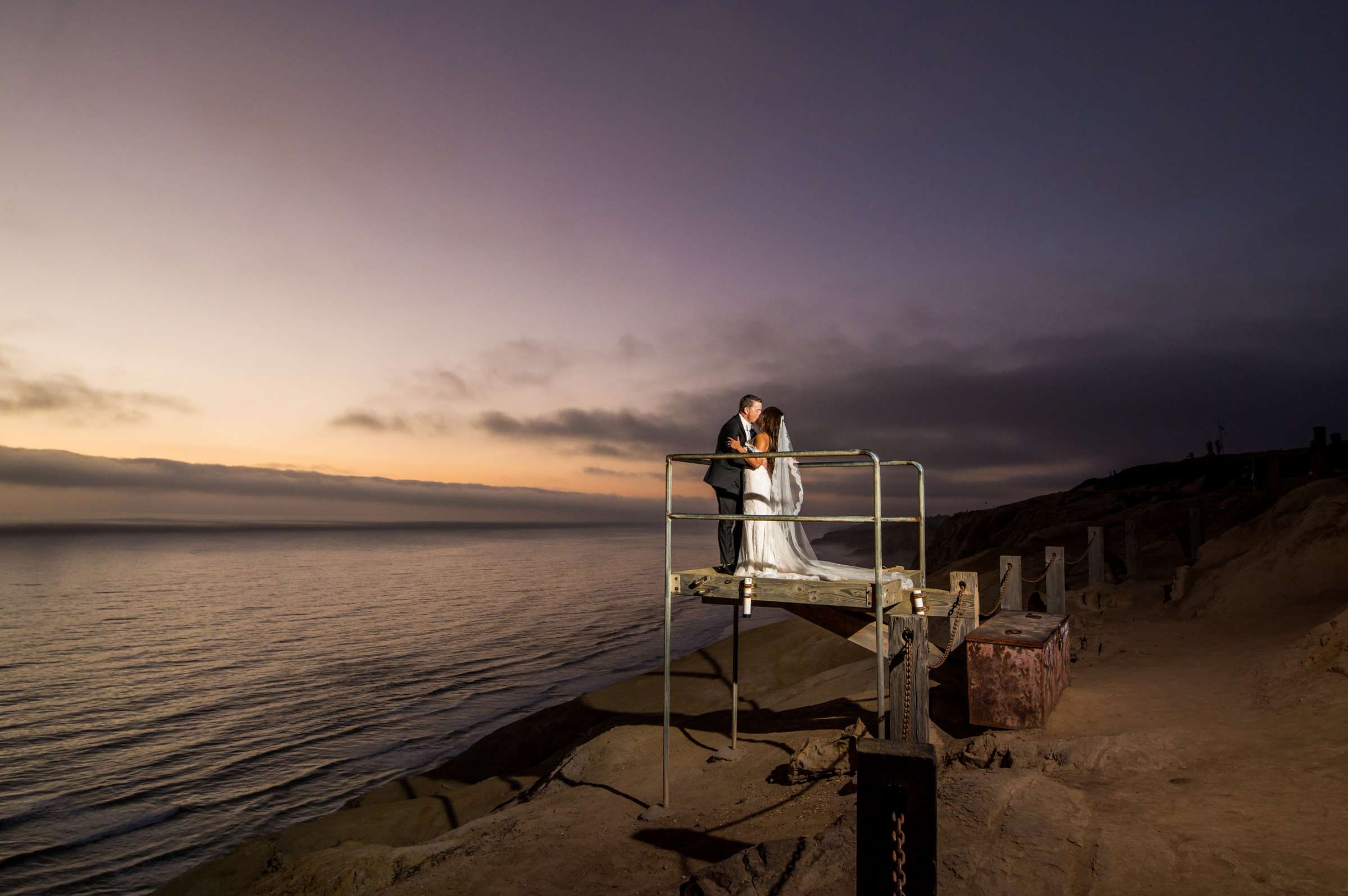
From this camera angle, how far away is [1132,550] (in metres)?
16.4

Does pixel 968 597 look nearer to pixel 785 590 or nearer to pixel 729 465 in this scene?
pixel 785 590

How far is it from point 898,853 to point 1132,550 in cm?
1641

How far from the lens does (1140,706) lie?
322 inches

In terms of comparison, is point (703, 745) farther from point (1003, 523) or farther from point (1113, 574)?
point (1003, 523)

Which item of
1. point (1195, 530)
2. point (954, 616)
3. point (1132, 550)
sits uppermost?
point (1195, 530)

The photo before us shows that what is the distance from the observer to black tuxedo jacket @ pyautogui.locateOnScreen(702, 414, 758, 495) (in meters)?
8.65

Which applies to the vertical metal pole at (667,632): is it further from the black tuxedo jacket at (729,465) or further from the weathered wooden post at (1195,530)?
the weathered wooden post at (1195,530)

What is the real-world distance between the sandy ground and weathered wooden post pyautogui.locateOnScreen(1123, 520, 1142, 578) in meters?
2.03

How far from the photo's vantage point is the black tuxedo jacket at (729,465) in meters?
8.65

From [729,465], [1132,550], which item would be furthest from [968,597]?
[1132,550]

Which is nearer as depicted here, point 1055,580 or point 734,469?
point 734,469

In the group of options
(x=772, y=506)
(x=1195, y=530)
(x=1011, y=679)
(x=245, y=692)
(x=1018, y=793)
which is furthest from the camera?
(x=245, y=692)

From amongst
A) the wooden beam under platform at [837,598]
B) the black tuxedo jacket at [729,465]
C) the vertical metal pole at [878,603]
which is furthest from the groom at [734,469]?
the vertical metal pole at [878,603]

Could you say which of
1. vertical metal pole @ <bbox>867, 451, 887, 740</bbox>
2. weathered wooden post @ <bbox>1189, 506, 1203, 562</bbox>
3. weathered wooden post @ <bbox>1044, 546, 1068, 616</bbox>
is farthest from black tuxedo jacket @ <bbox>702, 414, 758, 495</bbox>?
weathered wooden post @ <bbox>1189, 506, 1203, 562</bbox>
